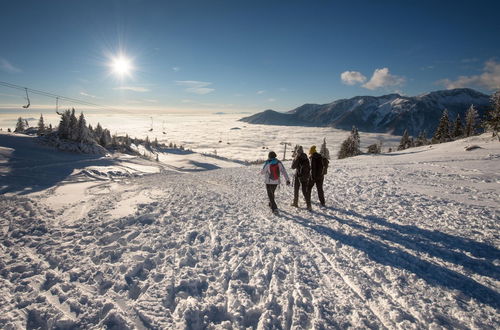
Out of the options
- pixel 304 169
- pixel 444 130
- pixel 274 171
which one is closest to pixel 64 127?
pixel 274 171

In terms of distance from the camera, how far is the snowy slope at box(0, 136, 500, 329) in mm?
3877

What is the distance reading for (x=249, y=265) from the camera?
17.8 ft

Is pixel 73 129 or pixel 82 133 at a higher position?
pixel 73 129

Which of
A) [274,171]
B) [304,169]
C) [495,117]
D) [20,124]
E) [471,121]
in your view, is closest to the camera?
[274,171]

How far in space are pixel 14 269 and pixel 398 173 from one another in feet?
65.6

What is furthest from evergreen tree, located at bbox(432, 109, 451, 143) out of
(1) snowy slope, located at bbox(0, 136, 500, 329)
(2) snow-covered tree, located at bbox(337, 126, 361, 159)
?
(1) snowy slope, located at bbox(0, 136, 500, 329)

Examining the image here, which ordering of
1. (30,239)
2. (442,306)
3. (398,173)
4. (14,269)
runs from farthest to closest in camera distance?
(398,173), (30,239), (14,269), (442,306)

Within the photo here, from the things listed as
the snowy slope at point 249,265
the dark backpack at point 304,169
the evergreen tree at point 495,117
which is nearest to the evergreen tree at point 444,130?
the evergreen tree at point 495,117

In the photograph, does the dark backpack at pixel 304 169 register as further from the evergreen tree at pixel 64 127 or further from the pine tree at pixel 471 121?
the pine tree at pixel 471 121

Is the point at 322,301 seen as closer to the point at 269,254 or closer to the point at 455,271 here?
the point at 269,254

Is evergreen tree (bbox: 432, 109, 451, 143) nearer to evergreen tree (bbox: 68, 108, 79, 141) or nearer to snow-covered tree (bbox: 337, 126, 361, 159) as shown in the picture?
snow-covered tree (bbox: 337, 126, 361, 159)

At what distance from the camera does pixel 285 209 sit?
9992mm

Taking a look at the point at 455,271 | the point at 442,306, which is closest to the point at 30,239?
the point at 442,306

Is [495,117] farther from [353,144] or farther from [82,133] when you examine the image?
[82,133]
